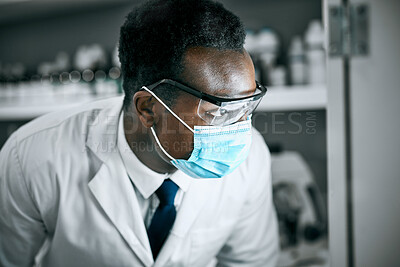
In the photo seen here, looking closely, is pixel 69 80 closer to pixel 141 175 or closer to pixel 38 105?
pixel 38 105

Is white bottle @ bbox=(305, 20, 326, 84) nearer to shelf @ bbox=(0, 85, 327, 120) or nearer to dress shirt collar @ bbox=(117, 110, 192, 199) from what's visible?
shelf @ bbox=(0, 85, 327, 120)

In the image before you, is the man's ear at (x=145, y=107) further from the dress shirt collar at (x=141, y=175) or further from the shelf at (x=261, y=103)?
the shelf at (x=261, y=103)

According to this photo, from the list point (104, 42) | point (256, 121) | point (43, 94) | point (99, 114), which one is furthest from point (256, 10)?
point (43, 94)

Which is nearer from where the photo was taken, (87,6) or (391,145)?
(391,145)

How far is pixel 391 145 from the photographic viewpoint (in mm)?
684

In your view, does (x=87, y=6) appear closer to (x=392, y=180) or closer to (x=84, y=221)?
(x=84, y=221)

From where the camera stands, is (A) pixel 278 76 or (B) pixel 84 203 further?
(A) pixel 278 76

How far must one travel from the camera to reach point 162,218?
0.82 m

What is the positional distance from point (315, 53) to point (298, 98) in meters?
0.19

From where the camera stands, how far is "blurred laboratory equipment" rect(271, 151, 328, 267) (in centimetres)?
113

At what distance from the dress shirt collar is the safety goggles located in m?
0.21

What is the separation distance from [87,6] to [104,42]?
166 millimetres

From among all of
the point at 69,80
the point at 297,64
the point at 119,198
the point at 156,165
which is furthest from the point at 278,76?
the point at 69,80

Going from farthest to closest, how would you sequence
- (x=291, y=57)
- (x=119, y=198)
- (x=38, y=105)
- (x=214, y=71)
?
1. (x=38, y=105)
2. (x=291, y=57)
3. (x=119, y=198)
4. (x=214, y=71)
